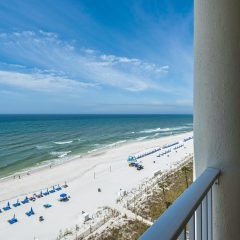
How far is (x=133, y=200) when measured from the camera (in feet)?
35.3

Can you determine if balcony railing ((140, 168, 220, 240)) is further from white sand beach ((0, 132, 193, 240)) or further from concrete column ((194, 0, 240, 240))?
white sand beach ((0, 132, 193, 240))

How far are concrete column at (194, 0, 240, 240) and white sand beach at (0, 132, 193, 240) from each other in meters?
8.86

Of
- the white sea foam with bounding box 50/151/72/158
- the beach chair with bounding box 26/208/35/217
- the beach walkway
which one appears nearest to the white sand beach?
the beach chair with bounding box 26/208/35/217

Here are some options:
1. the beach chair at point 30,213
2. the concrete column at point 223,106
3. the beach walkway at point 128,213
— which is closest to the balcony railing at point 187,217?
the concrete column at point 223,106

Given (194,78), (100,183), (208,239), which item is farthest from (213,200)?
(100,183)

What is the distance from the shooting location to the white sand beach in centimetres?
949

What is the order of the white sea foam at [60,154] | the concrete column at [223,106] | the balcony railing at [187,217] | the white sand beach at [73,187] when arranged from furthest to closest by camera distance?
the white sea foam at [60,154]
the white sand beach at [73,187]
the concrete column at [223,106]
the balcony railing at [187,217]

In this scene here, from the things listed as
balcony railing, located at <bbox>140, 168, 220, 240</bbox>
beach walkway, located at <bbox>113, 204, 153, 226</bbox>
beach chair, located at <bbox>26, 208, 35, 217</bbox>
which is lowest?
beach chair, located at <bbox>26, 208, 35, 217</bbox>

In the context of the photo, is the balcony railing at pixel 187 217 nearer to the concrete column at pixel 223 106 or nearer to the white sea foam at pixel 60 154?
the concrete column at pixel 223 106

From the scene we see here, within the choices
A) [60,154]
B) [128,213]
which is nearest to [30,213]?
[128,213]

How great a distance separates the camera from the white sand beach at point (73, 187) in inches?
374

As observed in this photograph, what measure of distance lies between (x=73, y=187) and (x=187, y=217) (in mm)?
14468

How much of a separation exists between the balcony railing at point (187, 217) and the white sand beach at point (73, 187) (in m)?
8.95

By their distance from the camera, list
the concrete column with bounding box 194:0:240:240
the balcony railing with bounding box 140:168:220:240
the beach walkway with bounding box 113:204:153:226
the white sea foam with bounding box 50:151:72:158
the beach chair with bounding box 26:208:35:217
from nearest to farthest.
Answer: the balcony railing with bounding box 140:168:220:240
the concrete column with bounding box 194:0:240:240
the beach walkway with bounding box 113:204:153:226
the beach chair with bounding box 26:208:35:217
the white sea foam with bounding box 50:151:72:158
